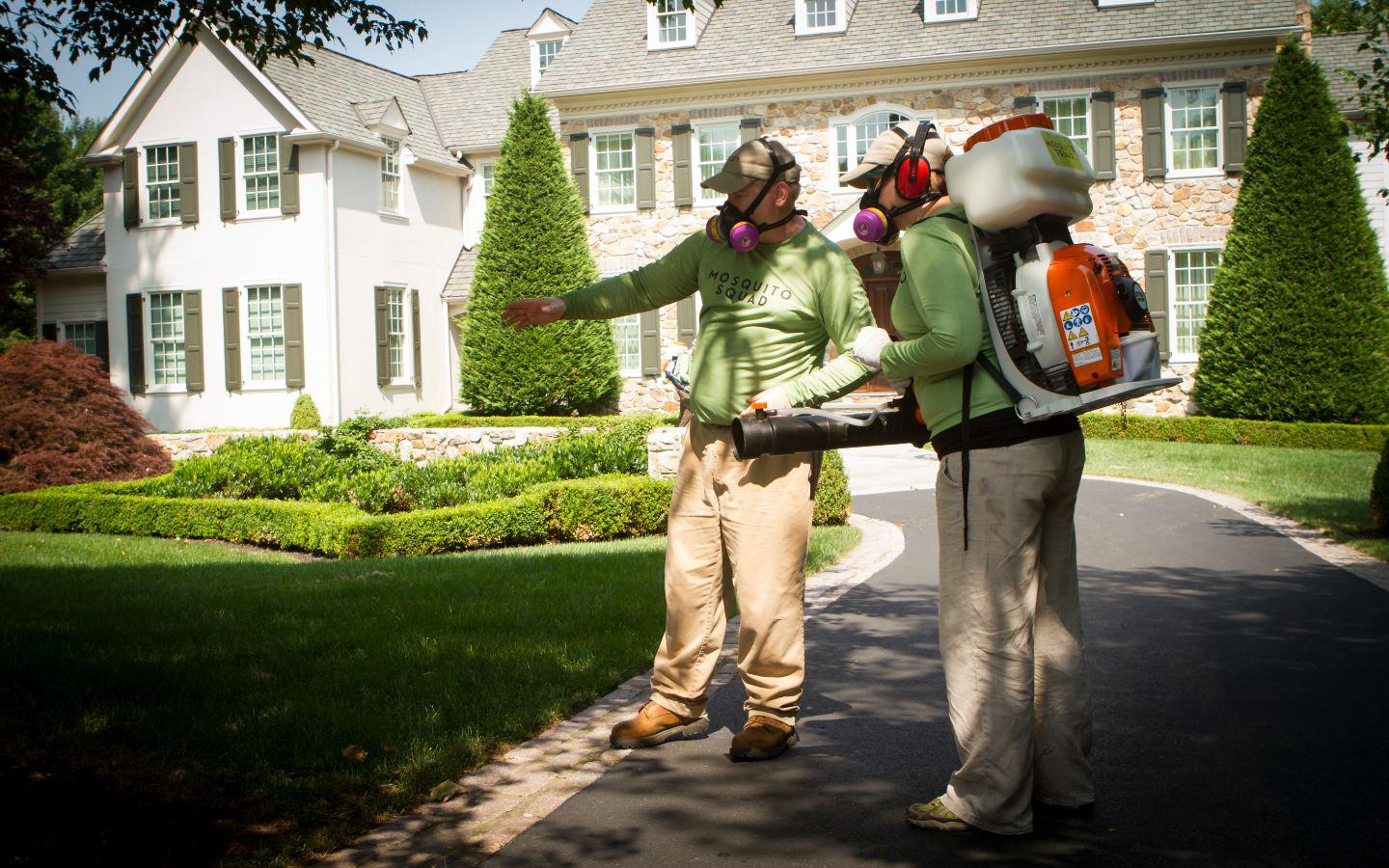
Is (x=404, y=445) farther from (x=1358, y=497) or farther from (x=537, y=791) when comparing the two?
(x=537, y=791)

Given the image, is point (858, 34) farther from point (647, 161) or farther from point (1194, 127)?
point (1194, 127)

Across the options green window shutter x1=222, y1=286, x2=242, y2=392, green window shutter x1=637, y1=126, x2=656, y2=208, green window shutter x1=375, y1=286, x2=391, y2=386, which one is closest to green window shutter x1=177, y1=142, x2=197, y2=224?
green window shutter x1=222, y1=286, x2=242, y2=392

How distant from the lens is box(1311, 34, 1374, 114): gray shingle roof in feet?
78.7

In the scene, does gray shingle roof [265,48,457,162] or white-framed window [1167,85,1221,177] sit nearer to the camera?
white-framed window [1167,85,1221,177]

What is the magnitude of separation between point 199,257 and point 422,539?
16645mm

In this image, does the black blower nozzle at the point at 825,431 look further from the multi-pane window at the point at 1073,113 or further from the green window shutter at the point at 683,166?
the green window shutter at the point at 683,166

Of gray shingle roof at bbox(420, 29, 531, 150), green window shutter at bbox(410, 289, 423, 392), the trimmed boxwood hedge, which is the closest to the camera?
the trimmed boxwood hedge

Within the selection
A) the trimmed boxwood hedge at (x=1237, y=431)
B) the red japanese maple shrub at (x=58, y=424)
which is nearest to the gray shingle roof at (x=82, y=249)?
A: the red japanese maple shrub at (x=58, y=424)

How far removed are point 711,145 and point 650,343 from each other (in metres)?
4.40

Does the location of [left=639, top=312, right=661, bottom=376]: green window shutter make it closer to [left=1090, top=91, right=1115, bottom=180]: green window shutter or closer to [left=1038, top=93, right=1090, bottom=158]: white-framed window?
[left=1038, top=93, right=1090, bottom=158]: white-framed window

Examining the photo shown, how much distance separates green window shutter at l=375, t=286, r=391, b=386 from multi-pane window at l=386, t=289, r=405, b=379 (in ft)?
1.08

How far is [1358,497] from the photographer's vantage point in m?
13.2

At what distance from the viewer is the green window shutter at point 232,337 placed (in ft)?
80.8

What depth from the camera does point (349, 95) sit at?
26.0 metres
